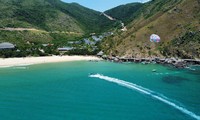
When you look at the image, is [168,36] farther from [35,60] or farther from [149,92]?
[149,92]

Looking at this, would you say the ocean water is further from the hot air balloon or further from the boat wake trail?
the hot air balloon

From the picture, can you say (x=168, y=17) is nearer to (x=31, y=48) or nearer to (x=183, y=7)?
(x=183, y=7)

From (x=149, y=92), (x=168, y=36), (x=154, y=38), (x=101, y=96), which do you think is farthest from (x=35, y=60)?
(x=149, y=92)

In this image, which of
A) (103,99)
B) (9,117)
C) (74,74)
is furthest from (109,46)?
(9,117)

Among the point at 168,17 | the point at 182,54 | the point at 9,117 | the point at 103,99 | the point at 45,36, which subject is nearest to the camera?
the point at 9,117

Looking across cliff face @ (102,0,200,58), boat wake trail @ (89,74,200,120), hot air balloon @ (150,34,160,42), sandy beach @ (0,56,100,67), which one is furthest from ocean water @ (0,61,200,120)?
hot air balloon @ (150,34,160,42)
